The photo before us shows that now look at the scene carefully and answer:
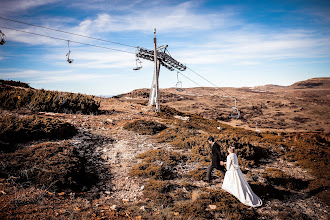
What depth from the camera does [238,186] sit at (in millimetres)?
6664

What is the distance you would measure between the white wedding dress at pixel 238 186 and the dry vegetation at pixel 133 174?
0.26m

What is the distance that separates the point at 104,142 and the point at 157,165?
14.6 feet

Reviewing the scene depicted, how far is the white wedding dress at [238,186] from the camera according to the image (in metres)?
6.48

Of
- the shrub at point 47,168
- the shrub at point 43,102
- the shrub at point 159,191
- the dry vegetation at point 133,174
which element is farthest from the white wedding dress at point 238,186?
the shrub at point 43,102

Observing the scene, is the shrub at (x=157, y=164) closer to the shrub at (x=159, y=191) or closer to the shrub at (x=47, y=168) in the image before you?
the shrub at (x=159, y=191)

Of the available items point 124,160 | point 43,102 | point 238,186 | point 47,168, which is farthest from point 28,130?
point 238,186

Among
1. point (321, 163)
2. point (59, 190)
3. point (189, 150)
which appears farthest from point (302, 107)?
point (59, 190)

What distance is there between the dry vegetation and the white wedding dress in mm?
256

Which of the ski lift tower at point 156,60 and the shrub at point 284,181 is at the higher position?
the ski lift tower at point 156,60

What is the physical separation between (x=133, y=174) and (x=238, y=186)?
4.57 metres

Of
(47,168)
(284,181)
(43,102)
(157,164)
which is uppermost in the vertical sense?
(43,102)

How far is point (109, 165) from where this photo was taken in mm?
9078

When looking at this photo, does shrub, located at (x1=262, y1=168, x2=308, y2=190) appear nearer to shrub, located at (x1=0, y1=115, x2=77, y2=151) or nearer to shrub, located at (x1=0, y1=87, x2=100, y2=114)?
shrub, located at (x1=0, y1=115, x2=77, y2=151)

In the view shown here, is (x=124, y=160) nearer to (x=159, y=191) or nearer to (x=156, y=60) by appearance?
(x=159, y=191)
